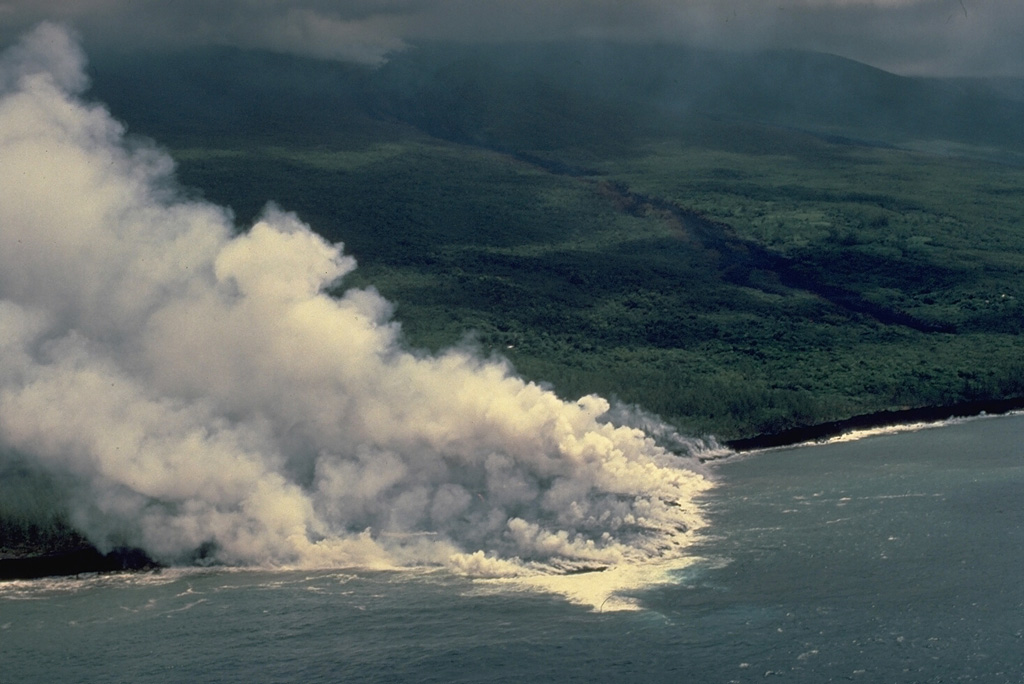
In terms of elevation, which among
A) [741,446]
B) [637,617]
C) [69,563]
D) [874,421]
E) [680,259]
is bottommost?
[637,617]

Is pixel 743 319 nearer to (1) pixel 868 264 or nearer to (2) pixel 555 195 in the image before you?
(1) pixel 868 264

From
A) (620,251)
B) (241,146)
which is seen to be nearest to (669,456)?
(620,251)

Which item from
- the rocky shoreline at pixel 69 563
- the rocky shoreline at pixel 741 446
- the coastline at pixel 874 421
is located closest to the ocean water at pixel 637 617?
the rocky shoreline at pixel 69 563

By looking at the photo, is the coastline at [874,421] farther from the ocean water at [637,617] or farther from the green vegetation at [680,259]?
the ocean water at [637,617]

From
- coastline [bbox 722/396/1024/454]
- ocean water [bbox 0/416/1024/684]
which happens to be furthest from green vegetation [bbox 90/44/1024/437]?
ocean water [bbox 0/416/1024/684]

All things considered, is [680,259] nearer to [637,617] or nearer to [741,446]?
[741,446]

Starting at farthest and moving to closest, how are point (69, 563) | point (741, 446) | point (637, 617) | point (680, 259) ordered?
point (680, 259), point (741, 446), point (69, 563), point (637, 617)

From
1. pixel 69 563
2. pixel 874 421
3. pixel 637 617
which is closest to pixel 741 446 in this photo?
pixel 874 421
